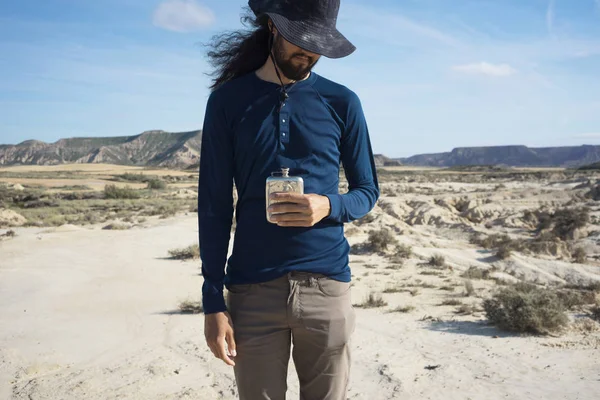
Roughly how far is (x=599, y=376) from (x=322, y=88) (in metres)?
4.05

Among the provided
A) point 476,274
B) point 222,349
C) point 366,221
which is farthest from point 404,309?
point 366,221

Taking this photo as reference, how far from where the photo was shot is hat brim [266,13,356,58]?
1630 millimetres

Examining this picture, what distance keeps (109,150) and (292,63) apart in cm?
17352

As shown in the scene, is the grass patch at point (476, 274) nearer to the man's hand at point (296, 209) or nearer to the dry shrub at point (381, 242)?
the dry shrub at point (381, 242)

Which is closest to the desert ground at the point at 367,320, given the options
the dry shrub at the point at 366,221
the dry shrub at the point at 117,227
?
the dry shrub at the point at 117,227

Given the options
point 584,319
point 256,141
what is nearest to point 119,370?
point 256,141

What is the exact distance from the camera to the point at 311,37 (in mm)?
1655

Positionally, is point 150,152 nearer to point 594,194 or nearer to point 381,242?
point 594,194

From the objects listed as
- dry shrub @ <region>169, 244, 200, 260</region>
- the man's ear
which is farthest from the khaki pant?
dry shrub @ <region>169, 244, 200, 260</region>

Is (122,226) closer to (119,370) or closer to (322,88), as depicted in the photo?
(119,370)

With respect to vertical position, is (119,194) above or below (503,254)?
above

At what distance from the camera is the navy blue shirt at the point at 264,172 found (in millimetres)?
1689

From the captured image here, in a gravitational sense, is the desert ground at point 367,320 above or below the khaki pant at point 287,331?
below

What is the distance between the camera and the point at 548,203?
2355cm
